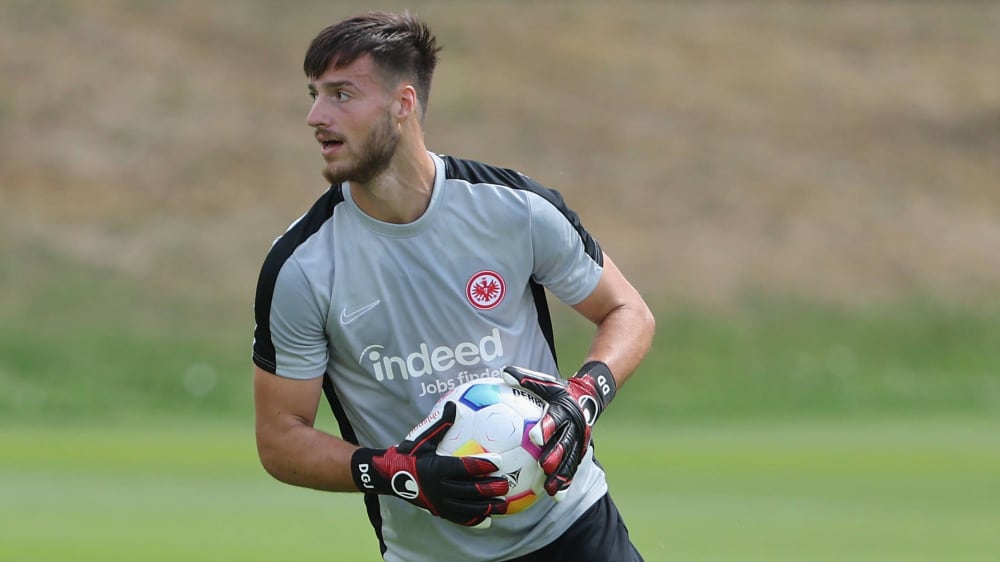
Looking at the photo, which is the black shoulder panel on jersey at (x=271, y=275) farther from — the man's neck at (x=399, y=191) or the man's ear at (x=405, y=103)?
the man's ear at (x=405, y=103)

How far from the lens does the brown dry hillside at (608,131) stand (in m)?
38.1

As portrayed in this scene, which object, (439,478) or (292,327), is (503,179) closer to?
(292,327)

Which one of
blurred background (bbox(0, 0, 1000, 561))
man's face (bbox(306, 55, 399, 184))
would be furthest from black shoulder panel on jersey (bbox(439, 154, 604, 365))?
blurred background (bbox(0, 0, 1000, 561))

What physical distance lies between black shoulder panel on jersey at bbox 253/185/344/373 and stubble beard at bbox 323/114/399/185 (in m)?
0.20

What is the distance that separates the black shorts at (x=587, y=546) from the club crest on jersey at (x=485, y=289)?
3.04ft

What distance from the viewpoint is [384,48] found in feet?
20.4

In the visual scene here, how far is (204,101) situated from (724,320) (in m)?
17.4

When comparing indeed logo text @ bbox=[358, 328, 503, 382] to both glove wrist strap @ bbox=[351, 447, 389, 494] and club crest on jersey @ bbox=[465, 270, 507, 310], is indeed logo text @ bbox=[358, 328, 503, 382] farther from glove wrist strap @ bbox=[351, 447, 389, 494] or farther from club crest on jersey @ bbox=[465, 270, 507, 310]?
glove wrist strap @ bbox=[351, 447, 389, 494]

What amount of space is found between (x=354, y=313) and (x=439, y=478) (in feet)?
2.65

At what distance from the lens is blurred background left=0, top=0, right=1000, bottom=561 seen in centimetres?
1545

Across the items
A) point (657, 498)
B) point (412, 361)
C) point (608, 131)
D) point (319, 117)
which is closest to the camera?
point (319, 117)

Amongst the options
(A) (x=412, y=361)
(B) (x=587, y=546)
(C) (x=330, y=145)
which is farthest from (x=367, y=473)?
(C) (x=330, y=145)

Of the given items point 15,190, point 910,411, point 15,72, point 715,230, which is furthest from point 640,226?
point 15,72

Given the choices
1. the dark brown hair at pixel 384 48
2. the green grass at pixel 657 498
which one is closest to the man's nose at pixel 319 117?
the dark brown hair at pixel 384 48
